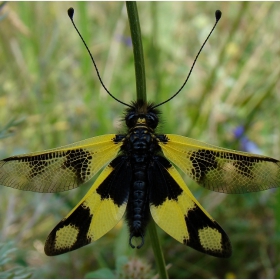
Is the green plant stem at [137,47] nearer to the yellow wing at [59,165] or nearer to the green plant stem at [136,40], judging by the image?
the green plant stem at [136,40]

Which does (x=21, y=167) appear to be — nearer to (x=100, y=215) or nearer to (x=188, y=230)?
(x=100, y=215)

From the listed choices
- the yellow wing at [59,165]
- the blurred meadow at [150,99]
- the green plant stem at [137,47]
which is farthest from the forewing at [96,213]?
the blurred meadow at [150,99]

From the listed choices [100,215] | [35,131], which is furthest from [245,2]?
[100,215]

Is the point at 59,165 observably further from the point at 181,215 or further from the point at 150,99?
the point at 150,99

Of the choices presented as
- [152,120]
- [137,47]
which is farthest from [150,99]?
[137,47]

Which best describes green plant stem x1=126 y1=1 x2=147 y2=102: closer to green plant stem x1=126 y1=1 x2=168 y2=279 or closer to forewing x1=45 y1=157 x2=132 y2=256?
green plant stem x1=126 y1=1 x2=168 y2=279

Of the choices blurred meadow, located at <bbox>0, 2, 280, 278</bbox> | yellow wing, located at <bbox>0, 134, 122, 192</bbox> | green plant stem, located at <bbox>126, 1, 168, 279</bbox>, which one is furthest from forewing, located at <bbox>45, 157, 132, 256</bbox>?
blurred meadow, located at <bbox>0, 2, 280, 278</bbox>
